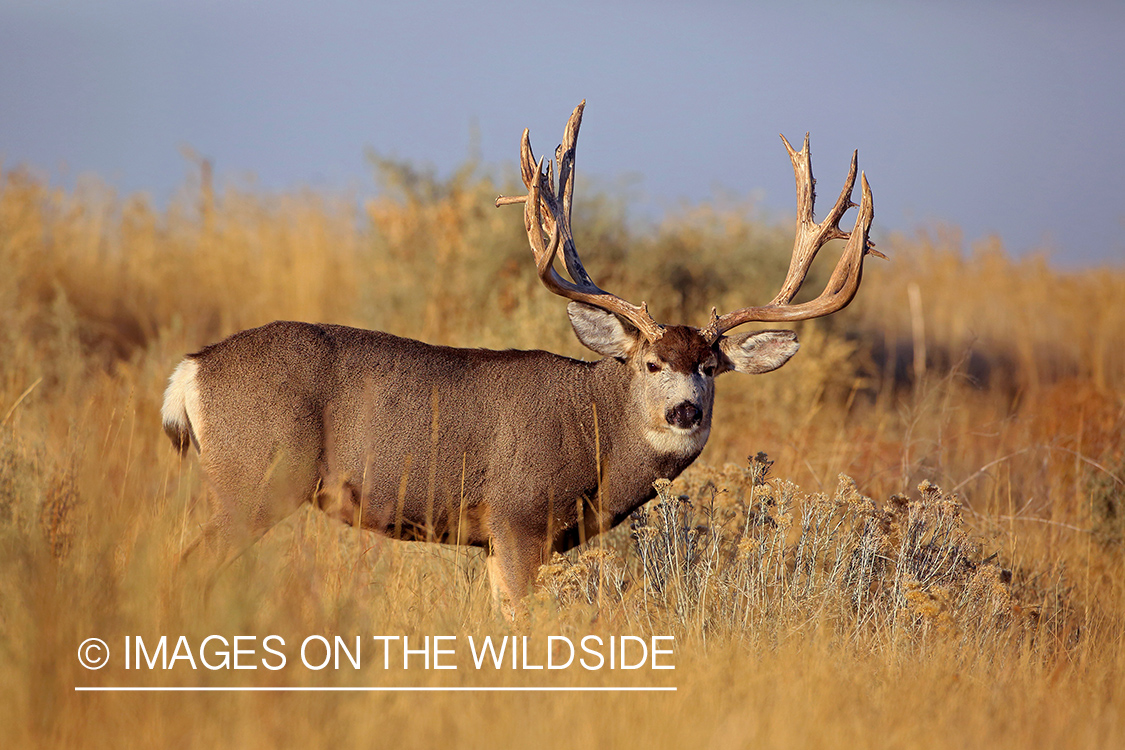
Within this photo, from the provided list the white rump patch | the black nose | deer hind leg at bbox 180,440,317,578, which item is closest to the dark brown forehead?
the black nose

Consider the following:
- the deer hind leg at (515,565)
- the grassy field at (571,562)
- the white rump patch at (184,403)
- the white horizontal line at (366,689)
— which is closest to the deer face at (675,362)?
the grassy field at (571,562)

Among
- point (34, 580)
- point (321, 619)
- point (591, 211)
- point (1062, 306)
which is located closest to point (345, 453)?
point (321, 619)

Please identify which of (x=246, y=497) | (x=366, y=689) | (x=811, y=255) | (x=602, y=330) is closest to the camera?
(x=366, y=689)

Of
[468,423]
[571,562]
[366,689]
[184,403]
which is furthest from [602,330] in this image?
[366,689]

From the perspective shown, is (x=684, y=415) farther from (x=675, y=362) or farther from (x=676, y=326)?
(x=676, y=326)

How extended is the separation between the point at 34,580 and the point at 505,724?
165 centimetres

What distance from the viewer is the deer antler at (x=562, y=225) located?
5.06m

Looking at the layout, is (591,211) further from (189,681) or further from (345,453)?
(189,681)

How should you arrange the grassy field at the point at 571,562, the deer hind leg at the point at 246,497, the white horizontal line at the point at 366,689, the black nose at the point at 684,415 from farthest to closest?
the black nose at the point at 684,415 → the deer hind leg at the point at 246,497 → the grassy field at the point at 571,562 → the white horizontal line at the point at 366,689

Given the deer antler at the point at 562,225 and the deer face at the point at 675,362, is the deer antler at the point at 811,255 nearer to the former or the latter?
the deer face at the point at 675,362

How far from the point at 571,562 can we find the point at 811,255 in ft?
6.60

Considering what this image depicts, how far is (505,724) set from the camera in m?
3.13

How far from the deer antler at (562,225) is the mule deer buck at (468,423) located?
2cm

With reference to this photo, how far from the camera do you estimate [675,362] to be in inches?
190
